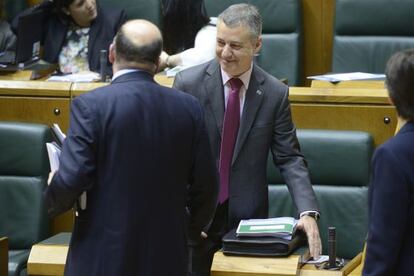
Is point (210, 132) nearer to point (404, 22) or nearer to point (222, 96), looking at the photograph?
point (222, 96)

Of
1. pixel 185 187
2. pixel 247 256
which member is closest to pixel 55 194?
pixel 185 187

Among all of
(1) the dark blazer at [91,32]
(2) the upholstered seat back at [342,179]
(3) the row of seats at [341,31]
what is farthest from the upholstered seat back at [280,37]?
(2) the upholstered seat back at [342,179]

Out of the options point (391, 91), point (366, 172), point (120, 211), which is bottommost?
point (366, 172)

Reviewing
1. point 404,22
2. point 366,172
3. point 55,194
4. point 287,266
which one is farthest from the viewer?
point 404,22

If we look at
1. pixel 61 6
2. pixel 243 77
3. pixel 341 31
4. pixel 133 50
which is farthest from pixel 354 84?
pixel 61 6

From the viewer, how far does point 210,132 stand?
2.81 meters

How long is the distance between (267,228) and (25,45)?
174 cm

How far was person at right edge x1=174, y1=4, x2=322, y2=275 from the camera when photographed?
2.77 metres

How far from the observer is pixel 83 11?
168 inches

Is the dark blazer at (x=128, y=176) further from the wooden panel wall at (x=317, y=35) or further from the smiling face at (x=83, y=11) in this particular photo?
the wooden panel wall at (x=317, y=35)

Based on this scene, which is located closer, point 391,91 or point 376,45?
point 391,91

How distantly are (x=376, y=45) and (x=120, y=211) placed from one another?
2.23 m

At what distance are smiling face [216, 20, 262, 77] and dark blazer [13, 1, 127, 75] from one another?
5.08 ft

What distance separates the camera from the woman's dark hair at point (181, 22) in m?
4.09
